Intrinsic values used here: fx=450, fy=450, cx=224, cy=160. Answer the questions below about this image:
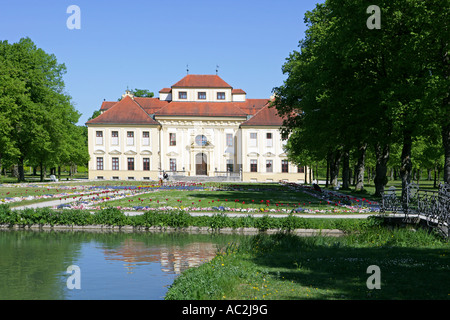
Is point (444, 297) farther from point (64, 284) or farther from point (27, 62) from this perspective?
point (27, 62)

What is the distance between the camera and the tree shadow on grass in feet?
28.0

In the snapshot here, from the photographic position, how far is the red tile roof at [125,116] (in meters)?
68.5

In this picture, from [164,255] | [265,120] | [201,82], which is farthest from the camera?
[201,82]

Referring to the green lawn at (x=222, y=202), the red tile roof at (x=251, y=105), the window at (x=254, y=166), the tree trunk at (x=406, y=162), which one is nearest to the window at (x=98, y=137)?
the red tile roof at (x=251, y=105)

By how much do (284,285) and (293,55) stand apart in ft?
107

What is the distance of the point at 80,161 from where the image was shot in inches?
2881

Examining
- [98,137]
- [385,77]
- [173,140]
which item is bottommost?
[173,140]

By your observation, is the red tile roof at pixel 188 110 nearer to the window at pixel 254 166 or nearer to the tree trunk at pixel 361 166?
the window at pixel 254 166

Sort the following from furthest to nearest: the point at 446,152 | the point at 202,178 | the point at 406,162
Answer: the point at 202,178, the point at 406,162, the point at 446,152

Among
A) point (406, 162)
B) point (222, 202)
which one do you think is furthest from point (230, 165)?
point (406, 162)

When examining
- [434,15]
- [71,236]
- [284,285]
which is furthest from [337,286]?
[434,15]

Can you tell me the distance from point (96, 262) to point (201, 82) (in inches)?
2447

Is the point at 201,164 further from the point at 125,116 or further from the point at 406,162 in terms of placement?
the point at 406,162

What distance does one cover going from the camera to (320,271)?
33.8ft
